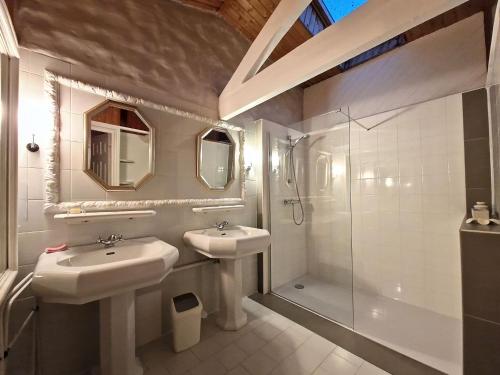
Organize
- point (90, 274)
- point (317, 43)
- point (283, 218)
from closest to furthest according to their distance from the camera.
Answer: point (90, 274) < point (317, 43) < point (283, 218)

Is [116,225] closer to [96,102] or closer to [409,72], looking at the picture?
[96,102]

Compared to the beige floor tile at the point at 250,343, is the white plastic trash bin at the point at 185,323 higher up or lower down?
higher up

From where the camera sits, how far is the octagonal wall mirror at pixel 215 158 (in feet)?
6.32

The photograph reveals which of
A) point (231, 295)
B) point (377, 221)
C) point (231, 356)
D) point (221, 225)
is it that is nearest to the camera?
point (231, 356)

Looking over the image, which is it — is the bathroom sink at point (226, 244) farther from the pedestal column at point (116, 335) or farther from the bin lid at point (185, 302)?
the pedestal column at point (116, 335)

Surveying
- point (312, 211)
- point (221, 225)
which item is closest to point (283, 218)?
point (312, 211)

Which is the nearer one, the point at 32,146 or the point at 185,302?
the point at 32,146

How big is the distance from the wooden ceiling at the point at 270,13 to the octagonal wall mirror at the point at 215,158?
119cm

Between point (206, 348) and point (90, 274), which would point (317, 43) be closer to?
point (90, 274)

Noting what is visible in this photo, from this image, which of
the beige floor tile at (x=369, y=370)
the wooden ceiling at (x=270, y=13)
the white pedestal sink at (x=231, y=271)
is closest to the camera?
the beige floor tile at (x=369, y=370)

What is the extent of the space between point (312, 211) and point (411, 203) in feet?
3.41

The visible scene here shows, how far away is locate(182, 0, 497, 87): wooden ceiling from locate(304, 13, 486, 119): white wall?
0.06 meters

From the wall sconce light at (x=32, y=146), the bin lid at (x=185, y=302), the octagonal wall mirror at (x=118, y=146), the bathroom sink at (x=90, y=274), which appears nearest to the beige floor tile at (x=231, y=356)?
the bin lid at (x=185, y=302)

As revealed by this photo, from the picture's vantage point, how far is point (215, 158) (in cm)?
204
